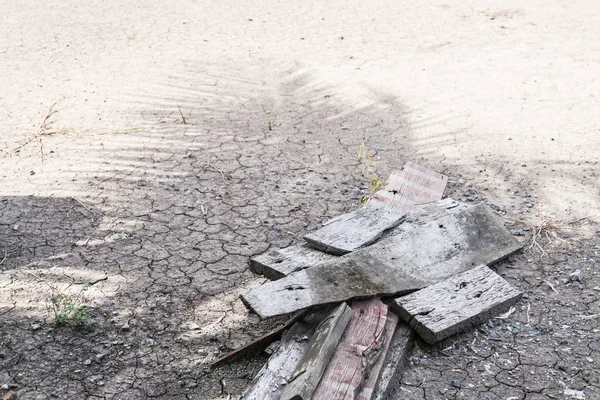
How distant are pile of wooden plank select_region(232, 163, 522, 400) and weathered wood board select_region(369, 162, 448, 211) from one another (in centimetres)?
13

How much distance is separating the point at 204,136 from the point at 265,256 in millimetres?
2157

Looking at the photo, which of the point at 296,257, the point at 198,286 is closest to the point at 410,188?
the point at 296,257

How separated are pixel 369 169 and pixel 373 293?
77.5 inches

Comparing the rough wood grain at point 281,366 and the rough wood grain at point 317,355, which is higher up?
the rough wood grain at point 317,355

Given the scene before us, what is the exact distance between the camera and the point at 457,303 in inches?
131

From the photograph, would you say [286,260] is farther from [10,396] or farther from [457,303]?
[10,396]

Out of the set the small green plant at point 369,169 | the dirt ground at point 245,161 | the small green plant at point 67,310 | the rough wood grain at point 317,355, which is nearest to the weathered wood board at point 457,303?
the dirt ground at point 245,161

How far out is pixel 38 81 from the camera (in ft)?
21.6

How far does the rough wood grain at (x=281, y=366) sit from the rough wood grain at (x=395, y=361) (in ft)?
1.19

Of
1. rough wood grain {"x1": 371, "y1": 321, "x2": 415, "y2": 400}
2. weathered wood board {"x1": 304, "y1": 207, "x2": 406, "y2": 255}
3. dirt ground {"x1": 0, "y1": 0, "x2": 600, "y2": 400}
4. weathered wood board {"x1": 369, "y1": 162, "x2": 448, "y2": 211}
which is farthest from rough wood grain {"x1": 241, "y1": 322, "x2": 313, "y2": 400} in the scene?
weathered wood board {"x1": 369, "y1": 162, "x2": 448, "y2": 211}

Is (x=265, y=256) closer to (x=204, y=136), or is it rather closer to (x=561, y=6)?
(x=204, y=136)

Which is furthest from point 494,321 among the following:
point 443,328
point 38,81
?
point 38,81

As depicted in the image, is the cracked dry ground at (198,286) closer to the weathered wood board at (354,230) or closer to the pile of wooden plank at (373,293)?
the pile of wooden plank at (373,293)

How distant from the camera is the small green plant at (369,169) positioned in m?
4.74
